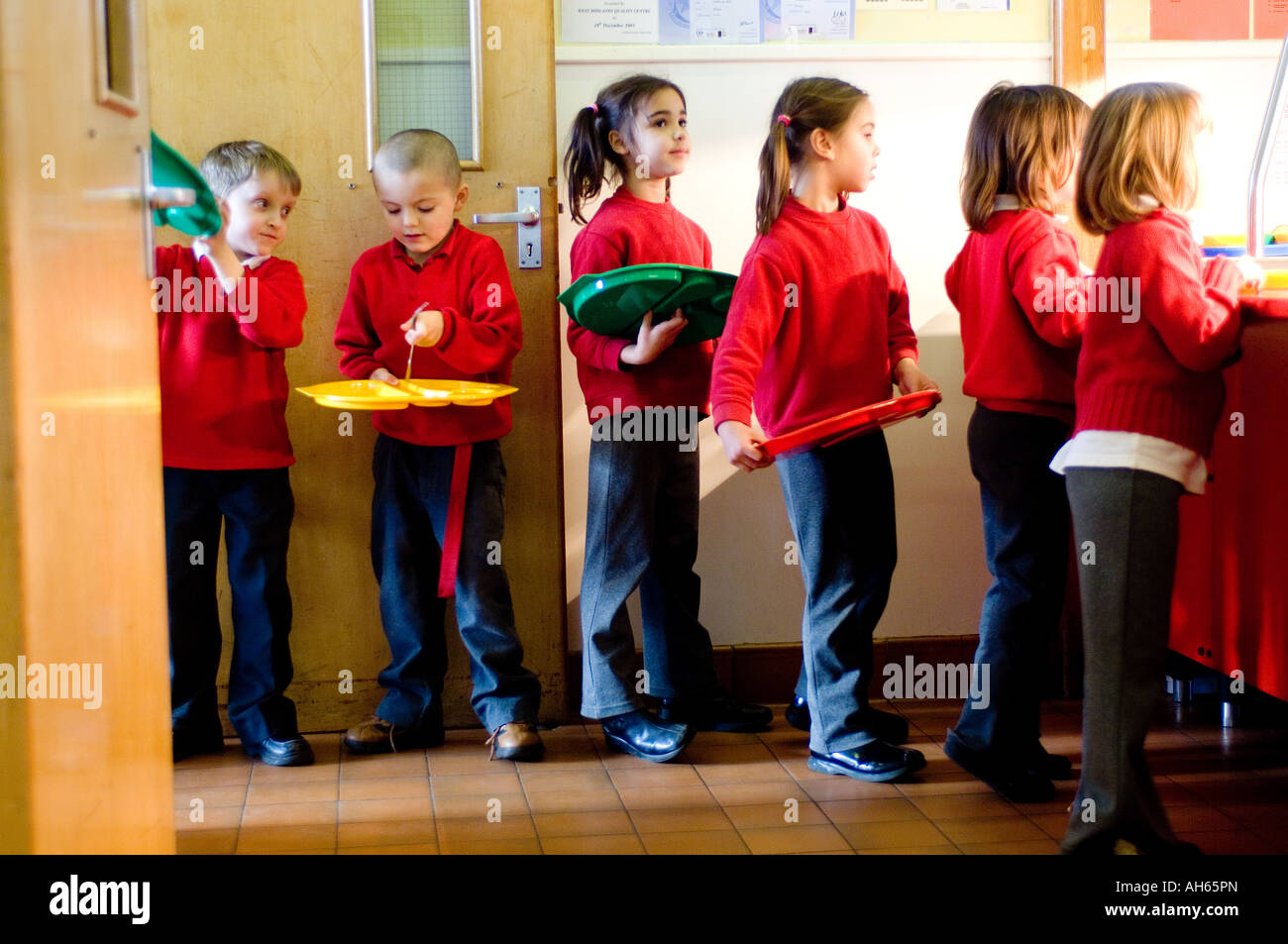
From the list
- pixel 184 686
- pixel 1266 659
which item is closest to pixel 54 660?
pixel 184 686

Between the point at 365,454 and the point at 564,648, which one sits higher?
the point at 365,454

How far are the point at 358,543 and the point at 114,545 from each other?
4.56 ft

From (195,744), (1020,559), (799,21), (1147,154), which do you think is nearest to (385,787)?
(195,744)

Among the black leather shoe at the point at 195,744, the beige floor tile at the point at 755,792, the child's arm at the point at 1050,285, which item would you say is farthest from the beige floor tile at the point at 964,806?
the black leather shoe at the point at 195,744

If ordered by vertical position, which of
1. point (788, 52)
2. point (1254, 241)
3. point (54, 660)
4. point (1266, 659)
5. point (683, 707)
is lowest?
point (683, 707)

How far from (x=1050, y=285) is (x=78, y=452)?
5.30ft

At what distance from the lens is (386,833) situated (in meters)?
2.30

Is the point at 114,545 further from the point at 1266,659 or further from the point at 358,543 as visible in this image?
the point at 1266,659

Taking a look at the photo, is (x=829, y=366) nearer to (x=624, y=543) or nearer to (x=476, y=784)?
(x=624, y=543)

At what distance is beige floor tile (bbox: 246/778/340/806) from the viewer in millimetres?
2490

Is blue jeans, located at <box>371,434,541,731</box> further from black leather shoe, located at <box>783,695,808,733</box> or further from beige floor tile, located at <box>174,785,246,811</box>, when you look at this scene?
black leather shoe, located at <box>783,695,808,733</box>

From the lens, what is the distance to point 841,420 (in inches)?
87.7

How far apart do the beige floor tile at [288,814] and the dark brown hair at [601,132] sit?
1.27 meters

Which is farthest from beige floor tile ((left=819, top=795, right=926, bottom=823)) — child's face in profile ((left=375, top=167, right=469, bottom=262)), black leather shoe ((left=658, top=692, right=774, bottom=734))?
child's face in profile ((left=375, top=167, right=469, bottom=262))
